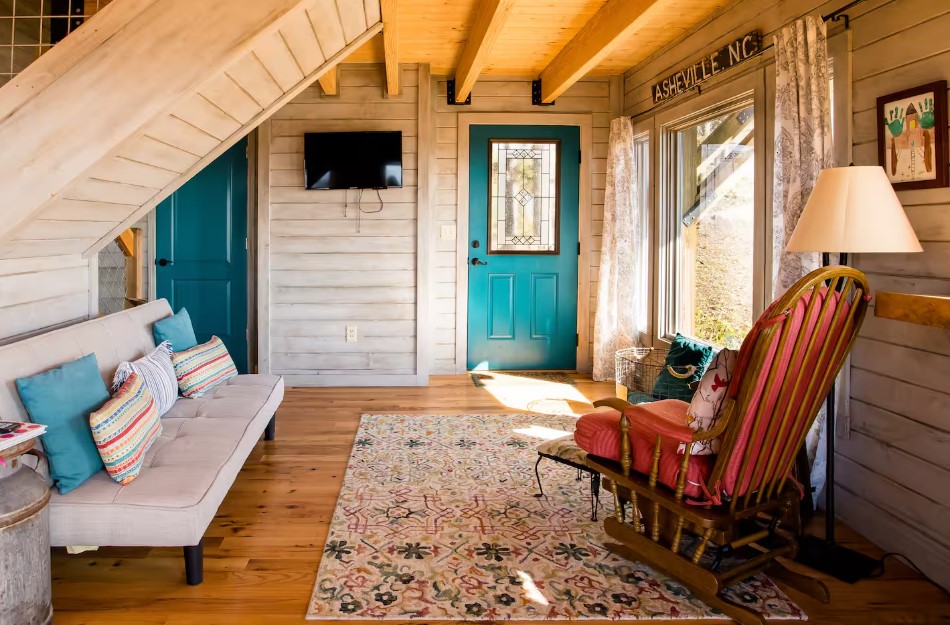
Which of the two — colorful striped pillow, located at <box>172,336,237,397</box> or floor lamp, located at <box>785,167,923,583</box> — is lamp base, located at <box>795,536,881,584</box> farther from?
colorful striped pillow, located at <box>172,336,237,397</box>

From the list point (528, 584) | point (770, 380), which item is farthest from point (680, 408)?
point (528, 584)

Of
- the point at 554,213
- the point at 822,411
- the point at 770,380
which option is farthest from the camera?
the point at 554,213

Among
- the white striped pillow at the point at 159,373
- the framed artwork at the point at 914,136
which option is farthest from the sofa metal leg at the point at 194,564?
the framed artwork at the point at 914,136

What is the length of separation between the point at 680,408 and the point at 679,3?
260 centimetres

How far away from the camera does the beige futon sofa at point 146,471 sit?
208cm

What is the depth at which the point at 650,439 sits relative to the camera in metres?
2.20

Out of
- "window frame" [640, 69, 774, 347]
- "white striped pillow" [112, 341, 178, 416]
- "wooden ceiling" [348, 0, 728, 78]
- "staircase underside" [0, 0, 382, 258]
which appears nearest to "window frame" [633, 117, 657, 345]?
"window frame" [640, 69, 774, 347]

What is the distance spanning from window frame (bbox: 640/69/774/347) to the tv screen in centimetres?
191

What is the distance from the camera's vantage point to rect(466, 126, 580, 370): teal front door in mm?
5773

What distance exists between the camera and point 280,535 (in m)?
2.65

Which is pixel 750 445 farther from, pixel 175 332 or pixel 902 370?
pixel 175 332

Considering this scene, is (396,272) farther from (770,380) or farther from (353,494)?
(770,380)

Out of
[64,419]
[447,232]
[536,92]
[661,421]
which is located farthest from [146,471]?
[536,92]

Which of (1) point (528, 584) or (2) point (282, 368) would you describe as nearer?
(1) point (528, 584)
